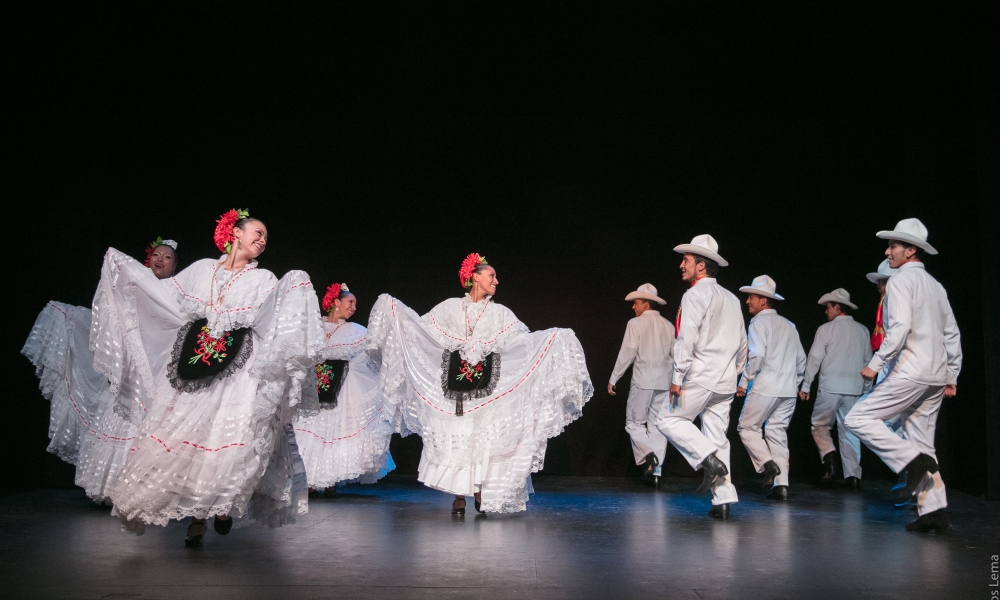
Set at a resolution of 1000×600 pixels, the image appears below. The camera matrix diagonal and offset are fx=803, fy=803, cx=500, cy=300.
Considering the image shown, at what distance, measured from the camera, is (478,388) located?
17.8ft

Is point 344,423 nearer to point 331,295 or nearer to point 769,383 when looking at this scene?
point 331,295

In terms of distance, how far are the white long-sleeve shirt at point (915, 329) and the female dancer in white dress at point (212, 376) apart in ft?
10.9

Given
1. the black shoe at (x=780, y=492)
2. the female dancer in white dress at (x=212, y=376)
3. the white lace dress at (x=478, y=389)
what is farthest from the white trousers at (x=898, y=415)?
the female dancer in white dress at (x=212, y=376)

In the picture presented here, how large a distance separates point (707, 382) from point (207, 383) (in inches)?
119

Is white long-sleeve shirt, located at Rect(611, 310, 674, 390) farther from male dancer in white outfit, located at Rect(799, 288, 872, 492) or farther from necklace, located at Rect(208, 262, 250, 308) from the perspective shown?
necklace, located at Rect(208, 262, 250, 308)

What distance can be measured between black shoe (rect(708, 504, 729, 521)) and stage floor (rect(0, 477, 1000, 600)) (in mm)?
82

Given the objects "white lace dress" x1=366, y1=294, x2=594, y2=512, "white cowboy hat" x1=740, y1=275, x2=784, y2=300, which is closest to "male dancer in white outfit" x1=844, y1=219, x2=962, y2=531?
"white lace dress" x1=366, y1=294, x2=594, y2=512

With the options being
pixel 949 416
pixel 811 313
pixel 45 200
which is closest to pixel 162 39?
pixel 45 200

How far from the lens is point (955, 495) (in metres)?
6.52

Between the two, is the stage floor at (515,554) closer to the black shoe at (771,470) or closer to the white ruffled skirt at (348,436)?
the white ruffled skirt at (348,436)

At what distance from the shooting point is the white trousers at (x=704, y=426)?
5.00 meters

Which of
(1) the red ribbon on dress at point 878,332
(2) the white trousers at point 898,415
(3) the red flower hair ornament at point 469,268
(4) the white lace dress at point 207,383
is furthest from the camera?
(3) the red flower hair ornament at point 469,268

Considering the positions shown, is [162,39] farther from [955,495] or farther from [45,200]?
[955,495]

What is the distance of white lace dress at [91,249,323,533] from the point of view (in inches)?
143
